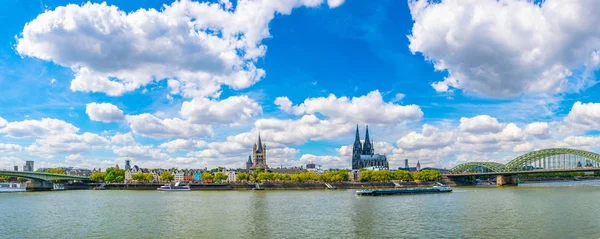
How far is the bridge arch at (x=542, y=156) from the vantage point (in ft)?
431

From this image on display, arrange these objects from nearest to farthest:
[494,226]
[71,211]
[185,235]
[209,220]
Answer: [185,235] < [494,226] < [209,220] < [71,211]

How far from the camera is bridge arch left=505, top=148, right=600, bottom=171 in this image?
131450mm

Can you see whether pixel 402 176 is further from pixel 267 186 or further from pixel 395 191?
pixel 395 191

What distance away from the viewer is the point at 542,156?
147125mm

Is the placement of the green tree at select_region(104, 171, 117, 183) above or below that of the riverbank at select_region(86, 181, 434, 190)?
above

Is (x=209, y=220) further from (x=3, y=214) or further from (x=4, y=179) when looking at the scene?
(x=4, y=179)

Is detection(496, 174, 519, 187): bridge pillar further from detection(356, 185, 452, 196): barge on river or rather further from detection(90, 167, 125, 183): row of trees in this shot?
detection(90, 167, 125, 183): row of trees

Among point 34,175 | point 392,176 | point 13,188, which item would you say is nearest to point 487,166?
point 392,176

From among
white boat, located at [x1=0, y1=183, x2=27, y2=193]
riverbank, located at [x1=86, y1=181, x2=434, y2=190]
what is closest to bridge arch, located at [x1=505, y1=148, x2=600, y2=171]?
riverbank, located at [x1=86, y1=181, x2=434, y2=190]

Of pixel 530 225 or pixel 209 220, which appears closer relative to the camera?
pixel 530 225

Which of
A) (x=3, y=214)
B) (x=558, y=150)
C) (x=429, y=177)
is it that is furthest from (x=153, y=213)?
(x=558, y=150)

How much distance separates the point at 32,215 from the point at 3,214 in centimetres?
422

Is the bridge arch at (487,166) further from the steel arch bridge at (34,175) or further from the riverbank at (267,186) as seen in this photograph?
the steel arch bridge at (34,175)

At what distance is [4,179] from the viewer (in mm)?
168750
